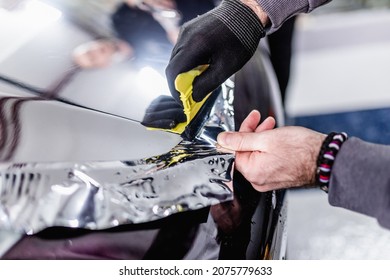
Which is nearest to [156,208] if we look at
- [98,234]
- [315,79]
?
[98,234]

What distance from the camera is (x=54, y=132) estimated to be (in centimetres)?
74

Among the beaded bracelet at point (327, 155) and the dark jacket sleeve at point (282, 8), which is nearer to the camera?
the beaded bracelet at point (327, 155)

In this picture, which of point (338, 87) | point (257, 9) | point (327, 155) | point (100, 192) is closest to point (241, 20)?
point (257, 9)

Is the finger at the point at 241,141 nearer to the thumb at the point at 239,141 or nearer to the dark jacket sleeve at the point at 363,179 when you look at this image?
the thumb at the point at 239,141

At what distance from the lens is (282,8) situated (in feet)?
3.23

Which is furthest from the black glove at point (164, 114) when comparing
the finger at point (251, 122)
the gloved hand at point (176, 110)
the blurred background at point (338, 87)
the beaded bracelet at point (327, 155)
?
→ the blurred background at point (338, 87)

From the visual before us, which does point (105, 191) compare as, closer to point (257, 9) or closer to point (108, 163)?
point (108, 163)

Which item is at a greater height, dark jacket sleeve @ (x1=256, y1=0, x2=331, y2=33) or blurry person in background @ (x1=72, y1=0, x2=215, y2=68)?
dark jacket sleeve @ (x1=256, y1=0, x2=331, y2=33)

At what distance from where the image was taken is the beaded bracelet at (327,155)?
761 mm

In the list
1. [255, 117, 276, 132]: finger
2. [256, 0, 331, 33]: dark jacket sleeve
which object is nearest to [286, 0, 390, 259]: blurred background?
[255, 117, 276, 132]: finger

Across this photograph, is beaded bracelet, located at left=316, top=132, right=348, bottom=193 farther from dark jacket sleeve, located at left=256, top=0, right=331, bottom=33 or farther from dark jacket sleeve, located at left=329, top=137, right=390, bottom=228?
dark jacket sleeve, located at left=256, top=0, right=331, bottom=33

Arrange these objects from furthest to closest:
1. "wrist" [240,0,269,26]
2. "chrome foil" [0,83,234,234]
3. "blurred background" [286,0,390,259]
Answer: "blurred background" [286,0,390,259], "wrist" [240,0,269,26], "chrome foil" [0,83,234,234]

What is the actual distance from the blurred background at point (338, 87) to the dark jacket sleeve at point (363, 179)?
0.42m

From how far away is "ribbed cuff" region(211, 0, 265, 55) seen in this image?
2.93ft
